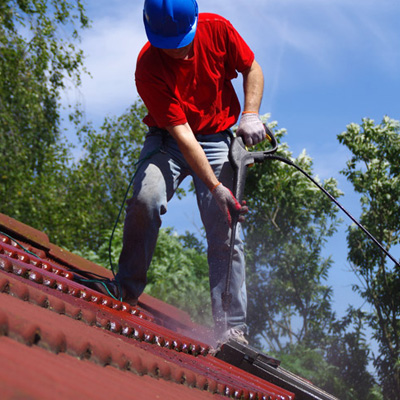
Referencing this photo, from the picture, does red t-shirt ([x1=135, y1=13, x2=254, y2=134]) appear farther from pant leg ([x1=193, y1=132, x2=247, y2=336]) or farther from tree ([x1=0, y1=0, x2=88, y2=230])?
tree ([x1=0, y1=0, x2=88, y2=230])

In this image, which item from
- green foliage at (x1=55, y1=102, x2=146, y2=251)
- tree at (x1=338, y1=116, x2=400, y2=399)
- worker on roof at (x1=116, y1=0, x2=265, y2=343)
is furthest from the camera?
green foliage at (x1=55, y1=102, x2=146, y2=251)

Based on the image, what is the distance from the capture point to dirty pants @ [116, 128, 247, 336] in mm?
3146

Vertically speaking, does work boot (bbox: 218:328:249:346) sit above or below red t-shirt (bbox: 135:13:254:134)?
below

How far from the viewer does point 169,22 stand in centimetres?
283

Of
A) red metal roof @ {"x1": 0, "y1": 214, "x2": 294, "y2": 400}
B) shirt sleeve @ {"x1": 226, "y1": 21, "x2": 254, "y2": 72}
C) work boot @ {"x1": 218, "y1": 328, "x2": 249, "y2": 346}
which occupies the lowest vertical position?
red metal roof @ {"x1": 0, "y1": 214, "x2": 294, "y2": 400}

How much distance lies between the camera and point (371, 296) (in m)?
9.94

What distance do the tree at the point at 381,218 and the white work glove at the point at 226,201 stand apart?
22.9 ft

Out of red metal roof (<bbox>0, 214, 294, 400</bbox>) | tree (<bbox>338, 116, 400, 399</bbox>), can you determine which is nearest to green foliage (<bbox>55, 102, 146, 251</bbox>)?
tree (<bbox>338, 116, 400, 399</bbox>)

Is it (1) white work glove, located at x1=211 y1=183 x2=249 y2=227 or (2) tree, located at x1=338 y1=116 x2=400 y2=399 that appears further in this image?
(2) tree, located at x1=338 y1=116 x2=400 y2=399

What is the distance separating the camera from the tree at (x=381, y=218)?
9.48 meters

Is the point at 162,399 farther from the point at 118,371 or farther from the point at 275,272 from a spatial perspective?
the point at 275,272

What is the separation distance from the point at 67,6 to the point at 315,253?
768 cm

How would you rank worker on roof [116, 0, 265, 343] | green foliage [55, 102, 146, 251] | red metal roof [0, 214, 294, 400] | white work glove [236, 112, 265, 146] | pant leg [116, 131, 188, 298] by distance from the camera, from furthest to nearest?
green foliage [55, 102, 146, 251], white work glove [236, 112, 265, 146], pant leg [116, 131, 188, 298], worker on roof [116, 0, 265, 343], red metal roof [0, 214, 294, 400]

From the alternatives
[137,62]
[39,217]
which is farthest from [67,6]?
[137,62]
